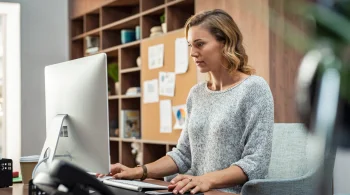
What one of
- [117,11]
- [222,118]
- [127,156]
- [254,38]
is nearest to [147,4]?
[117,11]

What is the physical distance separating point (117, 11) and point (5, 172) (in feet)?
12.9

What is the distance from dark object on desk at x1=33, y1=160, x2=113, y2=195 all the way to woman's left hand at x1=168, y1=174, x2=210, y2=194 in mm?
869

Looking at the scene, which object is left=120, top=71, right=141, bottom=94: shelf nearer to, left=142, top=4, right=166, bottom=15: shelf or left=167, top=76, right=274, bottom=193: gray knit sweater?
left=142, top=4, right=166, bottom=15: shelf

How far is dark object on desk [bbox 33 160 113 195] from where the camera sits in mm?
715

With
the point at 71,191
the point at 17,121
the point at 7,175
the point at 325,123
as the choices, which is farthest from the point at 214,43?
the point at 17,121

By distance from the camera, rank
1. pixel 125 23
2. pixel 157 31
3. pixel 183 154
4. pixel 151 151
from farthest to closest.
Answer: pixel 125 23
pixel 151 151
pixel 157 31
pixel 183 154

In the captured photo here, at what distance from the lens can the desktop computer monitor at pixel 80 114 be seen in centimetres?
170

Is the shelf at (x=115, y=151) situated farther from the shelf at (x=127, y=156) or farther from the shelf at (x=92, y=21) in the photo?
the shelf at (x=92, y=21)

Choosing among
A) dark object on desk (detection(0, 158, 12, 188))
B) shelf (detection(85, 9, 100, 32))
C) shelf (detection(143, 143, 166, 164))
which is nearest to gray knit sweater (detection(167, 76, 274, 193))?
dark object on desk (detection(0, 158, 12, 188))

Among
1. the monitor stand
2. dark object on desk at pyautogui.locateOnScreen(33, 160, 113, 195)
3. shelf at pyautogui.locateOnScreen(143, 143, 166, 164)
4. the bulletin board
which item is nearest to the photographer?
dark object on desk at pyautogui.locateOnScreen(33, 160, 113, 195)

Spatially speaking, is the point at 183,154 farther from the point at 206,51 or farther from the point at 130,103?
the point at 130,103

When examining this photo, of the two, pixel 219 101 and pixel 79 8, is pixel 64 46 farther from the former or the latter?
pixel 219 101

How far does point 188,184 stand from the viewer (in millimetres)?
1669

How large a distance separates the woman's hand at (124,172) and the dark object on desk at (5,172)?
0.49 meters
